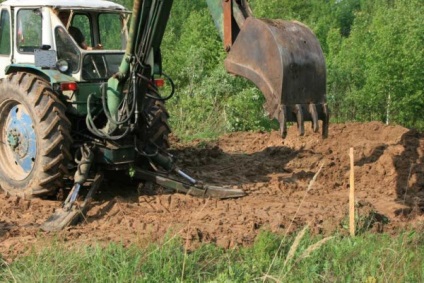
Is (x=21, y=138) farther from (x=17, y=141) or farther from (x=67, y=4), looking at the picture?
(x=67, y=4)

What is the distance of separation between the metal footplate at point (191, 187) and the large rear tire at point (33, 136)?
91 centimetres

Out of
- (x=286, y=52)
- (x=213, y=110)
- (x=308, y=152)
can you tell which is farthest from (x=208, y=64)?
(x=286, y=52)

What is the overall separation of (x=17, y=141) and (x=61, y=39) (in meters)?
1.22

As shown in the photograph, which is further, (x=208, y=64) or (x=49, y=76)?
(x=208, y=64)

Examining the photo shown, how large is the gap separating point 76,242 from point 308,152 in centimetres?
493

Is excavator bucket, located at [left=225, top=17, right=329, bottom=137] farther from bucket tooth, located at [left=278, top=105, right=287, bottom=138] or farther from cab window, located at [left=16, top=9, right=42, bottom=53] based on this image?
cab window, located at [left=16, top=9, right=42, bottom=53]

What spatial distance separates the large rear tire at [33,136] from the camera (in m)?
7.36

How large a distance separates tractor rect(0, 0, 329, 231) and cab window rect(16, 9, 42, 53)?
0.04 feet

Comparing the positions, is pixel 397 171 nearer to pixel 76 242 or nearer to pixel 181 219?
pixel 181 219

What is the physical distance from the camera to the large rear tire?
7.36 m

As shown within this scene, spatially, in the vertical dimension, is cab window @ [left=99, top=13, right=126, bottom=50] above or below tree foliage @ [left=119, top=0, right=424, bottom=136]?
above

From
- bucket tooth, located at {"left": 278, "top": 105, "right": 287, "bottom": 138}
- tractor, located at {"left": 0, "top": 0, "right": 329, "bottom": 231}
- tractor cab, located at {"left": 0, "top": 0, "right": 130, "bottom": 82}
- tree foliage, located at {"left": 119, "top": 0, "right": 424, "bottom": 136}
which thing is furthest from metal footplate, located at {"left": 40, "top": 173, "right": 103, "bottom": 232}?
tree foliage, located at {"left": 119, "top": 0, "right": 424, "bottom": 136}

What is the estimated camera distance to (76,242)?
6008 millimetres

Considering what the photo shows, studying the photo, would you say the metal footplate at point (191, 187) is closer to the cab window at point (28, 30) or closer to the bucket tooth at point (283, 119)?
the cab window at point (28, 30)
